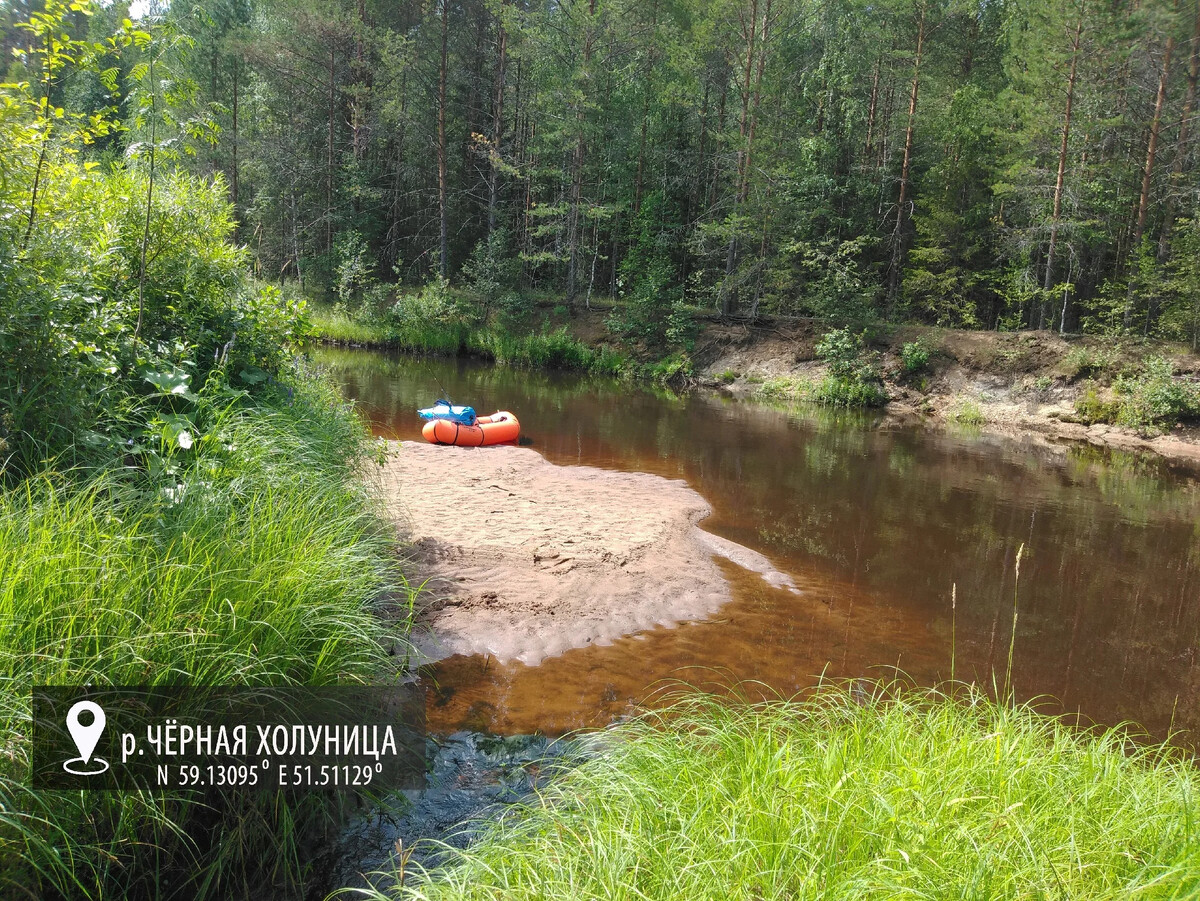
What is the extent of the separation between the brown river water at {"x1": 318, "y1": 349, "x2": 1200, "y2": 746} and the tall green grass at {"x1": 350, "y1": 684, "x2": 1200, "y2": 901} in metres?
1.53

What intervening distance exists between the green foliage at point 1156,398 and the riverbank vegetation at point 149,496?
19.7 m

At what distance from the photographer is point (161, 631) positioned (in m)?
2.86

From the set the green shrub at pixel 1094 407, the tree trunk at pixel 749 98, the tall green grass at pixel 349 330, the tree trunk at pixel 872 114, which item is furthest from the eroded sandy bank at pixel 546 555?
the tree trunk at pixel 872 114

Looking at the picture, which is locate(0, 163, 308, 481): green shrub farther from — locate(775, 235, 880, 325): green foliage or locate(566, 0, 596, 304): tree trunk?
locate(566, 0, 596, 304): tree trunk

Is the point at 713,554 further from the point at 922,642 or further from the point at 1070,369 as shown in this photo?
the point at 1070,369

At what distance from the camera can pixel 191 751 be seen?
2.85 meters

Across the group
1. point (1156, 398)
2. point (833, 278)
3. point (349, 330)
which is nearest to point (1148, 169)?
point (1156, 398)

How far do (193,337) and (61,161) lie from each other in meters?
1.40

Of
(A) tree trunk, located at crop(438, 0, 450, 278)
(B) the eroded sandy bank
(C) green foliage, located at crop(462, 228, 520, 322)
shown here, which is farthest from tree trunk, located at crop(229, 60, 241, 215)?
(B) the eroded sandy bank

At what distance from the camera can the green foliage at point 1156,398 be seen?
18109 mm

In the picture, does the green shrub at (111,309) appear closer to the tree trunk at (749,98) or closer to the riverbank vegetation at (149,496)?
the riverbank vegetation at (149,496)

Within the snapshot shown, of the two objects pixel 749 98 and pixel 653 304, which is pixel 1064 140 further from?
pixel 653 304

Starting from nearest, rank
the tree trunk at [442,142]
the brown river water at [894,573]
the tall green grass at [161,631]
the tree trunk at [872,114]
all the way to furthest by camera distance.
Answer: the tall green grass at [161,631], the brown river water at [894,573], the tree trunk at [872,114], the tree trunk at [442,142]

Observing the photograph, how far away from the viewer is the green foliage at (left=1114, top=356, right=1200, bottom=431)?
713 inches
